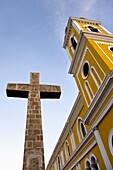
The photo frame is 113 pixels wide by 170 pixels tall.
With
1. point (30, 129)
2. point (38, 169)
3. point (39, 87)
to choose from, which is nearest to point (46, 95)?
point (39, 87)

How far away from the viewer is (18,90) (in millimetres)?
5609

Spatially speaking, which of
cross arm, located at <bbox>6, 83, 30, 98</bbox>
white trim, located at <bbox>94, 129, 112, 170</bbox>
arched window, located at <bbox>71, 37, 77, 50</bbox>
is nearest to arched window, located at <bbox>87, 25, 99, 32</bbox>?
arched window, located at <bbox>71, 37, 77, 50</bbox>

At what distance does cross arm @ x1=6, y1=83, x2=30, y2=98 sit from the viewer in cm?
561

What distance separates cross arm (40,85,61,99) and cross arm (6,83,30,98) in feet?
1.68

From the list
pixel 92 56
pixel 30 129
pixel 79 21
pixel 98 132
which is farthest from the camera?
pixel 79 21

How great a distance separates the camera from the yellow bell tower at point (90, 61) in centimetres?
1041

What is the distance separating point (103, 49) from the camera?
1178cm

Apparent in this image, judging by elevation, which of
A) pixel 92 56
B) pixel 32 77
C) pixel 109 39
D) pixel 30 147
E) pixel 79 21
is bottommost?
pixel 30 147

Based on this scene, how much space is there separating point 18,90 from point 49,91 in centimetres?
105

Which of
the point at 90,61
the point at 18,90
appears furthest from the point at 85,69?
the point at 18,90

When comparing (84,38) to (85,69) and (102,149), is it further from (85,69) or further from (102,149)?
(102,149)

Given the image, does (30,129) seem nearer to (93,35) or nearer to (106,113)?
(106,113)

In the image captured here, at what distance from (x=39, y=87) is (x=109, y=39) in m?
9.86

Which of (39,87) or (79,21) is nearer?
(39,87)
